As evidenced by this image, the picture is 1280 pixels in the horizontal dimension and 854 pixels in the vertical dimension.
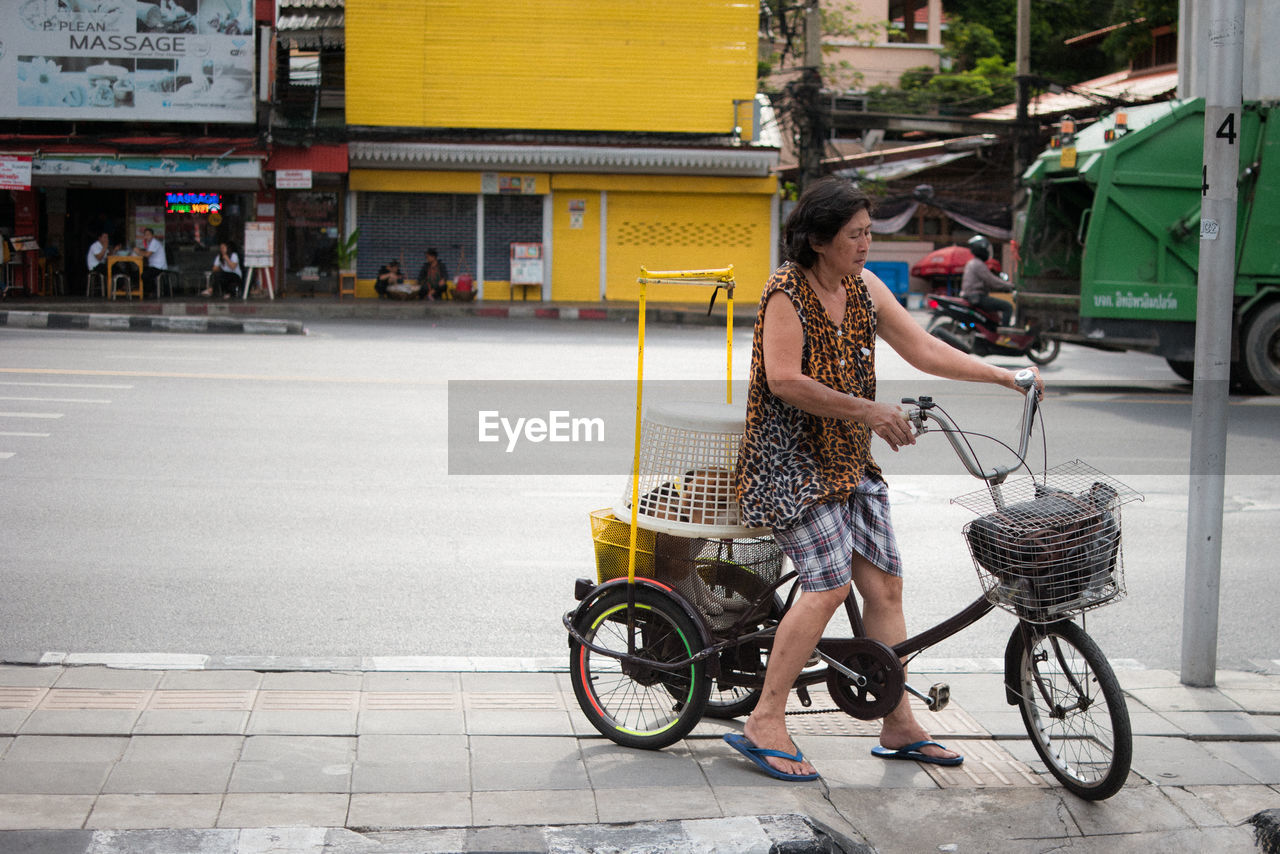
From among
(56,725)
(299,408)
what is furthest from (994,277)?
(56,725)

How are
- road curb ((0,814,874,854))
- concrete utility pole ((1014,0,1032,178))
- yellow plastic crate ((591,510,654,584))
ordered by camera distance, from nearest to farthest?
road curb ((0,814,874,854)) < yellow plastic crate ((591,510,654,584)) < concrete utility pole ((1014,0,1032,178))

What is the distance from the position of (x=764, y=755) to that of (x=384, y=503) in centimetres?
448

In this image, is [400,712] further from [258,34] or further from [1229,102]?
[258,34]

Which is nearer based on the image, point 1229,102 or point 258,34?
point 1229,102

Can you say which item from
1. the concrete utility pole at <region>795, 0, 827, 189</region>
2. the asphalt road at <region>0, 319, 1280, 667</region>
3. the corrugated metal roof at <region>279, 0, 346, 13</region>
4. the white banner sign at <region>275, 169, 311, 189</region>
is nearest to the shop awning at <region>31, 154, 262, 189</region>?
the white banner sign at <region>275, 169, 311, 189</region>

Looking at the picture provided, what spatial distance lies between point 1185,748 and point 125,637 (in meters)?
4.16

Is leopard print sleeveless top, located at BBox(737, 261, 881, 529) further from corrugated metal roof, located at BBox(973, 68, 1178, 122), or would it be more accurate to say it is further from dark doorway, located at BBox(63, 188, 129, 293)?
corrugated metal roof, located at BBox(973, 68, 1178, 122)

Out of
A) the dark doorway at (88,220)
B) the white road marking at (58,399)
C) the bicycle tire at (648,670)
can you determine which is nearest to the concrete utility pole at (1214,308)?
the bicycle tire at (648,670)

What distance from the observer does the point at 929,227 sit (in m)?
37.2

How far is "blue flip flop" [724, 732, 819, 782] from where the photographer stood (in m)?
3.97

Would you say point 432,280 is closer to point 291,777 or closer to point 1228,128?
point 1228,128

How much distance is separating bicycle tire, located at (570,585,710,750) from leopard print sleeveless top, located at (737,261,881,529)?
47 cm

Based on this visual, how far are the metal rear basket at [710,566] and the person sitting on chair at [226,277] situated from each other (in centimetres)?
2316

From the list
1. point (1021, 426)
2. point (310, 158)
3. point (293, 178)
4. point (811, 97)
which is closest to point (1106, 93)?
point (811, 97)
